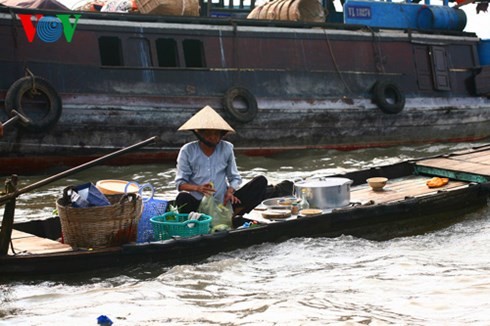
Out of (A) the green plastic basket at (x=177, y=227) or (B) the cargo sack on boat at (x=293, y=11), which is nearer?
(A) the green plastic basket at (x=177, y=227)

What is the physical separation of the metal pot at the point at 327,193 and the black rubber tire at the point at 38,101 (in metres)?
5.30

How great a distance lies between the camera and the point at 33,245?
613 centimetres

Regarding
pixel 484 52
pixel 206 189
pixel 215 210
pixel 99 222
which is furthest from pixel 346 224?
pixel 484 52

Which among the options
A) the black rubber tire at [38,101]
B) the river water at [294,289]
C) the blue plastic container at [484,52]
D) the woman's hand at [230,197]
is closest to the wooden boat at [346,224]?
the river water at [294,289]

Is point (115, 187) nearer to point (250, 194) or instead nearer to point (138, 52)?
point (250, 194)

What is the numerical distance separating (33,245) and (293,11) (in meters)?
9.53

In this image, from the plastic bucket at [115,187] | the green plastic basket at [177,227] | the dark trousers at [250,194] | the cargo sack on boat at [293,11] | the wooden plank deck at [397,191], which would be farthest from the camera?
the cargo sack on boat at [293,11]

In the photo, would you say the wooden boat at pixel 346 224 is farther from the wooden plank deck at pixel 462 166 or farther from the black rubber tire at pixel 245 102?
the black rubber tire at pixel 245 102

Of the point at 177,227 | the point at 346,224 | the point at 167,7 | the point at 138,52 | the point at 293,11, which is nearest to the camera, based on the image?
the point at 177,227

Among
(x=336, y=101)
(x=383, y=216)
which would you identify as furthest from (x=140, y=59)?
(x=383, y=216)

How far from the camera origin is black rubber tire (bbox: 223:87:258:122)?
1300 cm

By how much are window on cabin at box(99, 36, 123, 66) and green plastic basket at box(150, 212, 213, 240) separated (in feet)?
21.1

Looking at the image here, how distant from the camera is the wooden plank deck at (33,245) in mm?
5945

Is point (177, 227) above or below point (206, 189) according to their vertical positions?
below
